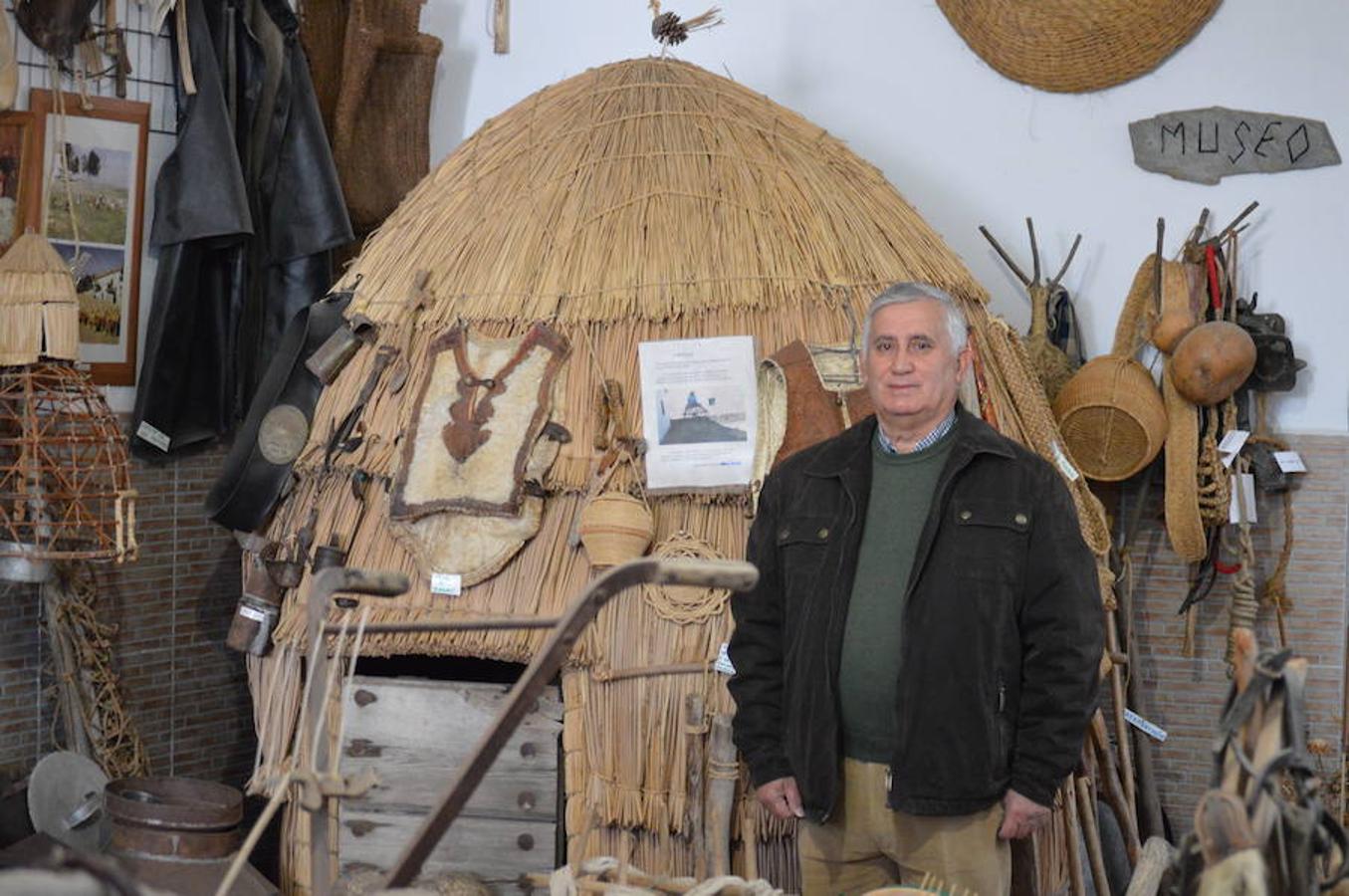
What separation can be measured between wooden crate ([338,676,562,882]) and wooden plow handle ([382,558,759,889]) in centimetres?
209

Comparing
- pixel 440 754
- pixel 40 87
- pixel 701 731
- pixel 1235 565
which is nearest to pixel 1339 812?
pixel 1235 565

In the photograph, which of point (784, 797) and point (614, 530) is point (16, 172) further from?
point (784, 797)

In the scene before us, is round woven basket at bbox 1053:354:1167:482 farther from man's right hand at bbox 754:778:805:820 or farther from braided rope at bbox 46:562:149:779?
braided rope at bbox 46:562:149:779

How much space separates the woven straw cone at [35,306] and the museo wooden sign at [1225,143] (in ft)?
11.1

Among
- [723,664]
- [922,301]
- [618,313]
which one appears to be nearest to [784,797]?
[723,664]

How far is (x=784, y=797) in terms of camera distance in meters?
3.46

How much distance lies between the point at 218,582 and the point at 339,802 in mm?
1528

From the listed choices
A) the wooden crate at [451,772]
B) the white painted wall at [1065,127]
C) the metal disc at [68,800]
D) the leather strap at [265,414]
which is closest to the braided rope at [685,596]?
the wooden crate at [451,772]

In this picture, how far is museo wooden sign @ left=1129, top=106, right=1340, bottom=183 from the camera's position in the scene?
5164 millimetres

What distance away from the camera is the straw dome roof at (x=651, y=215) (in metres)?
4.39

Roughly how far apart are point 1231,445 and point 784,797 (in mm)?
2362

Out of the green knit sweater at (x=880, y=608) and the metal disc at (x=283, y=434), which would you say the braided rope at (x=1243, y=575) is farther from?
the metal disc at (x=283, y=434)

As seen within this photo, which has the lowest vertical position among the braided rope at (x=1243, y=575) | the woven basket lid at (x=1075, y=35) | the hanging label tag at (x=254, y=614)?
the hanging label tag at (x=254, y=614)

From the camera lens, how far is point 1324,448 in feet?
17.0
